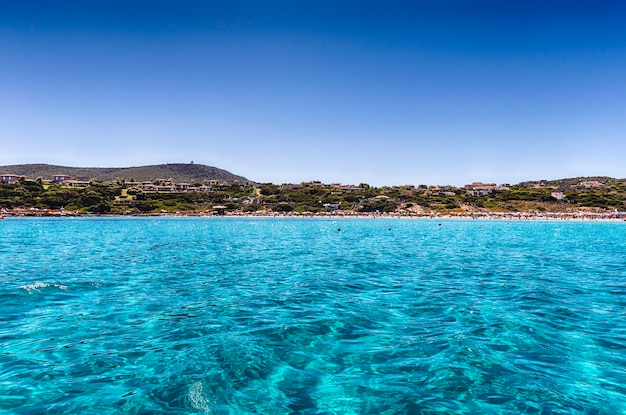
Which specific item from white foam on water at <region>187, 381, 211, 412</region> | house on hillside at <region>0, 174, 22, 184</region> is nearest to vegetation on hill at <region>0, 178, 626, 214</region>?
house on hillside at <region>0, 174, 22, 184</region>

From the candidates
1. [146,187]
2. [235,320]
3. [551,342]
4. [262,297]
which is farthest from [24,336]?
[146,187]

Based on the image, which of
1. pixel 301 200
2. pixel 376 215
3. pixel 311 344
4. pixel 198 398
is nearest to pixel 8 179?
pixel 301 200

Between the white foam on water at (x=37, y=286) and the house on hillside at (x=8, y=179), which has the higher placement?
the house on hillside at (x=8, y=179)

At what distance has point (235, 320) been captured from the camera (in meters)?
12.4

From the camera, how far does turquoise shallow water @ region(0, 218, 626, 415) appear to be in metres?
7.33

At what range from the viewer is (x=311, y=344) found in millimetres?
10406

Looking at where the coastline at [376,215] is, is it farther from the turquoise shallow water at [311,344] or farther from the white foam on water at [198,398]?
the white foam on water at [198,398]

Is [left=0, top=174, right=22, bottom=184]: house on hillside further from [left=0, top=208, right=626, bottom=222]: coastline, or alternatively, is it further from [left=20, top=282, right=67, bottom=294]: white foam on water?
[left=20, top=282, right=67, bottom=294]: white foam on water

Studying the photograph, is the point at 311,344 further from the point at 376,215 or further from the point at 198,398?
the point at 376,215

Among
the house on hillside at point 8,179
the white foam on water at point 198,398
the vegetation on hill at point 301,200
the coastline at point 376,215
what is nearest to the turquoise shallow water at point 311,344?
the white foam on water at point 198,398

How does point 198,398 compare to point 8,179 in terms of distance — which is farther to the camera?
point 8,179

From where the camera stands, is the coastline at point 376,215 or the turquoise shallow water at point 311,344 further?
the coastline at point 376,215

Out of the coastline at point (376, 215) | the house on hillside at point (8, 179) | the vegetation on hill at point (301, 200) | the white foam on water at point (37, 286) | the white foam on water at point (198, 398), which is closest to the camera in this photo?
the white foam on water at point (198, 398)

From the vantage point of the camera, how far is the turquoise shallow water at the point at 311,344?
733cm
